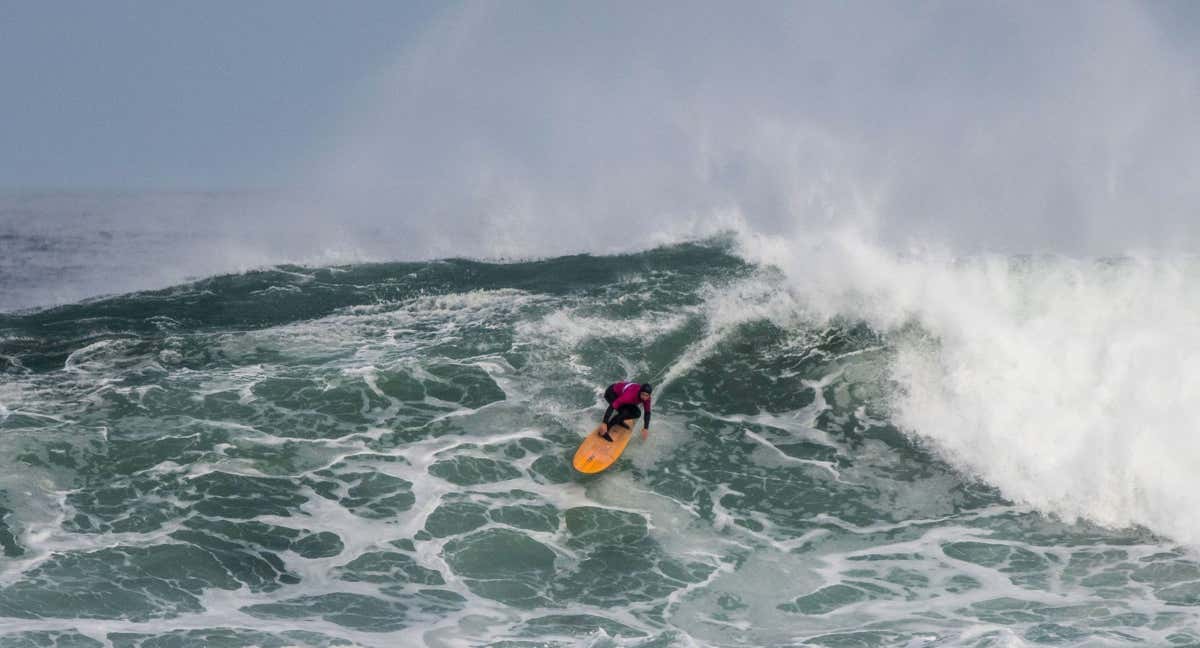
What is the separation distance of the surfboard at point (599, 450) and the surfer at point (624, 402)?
11 cm

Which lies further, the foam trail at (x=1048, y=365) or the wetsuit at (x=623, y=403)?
the wetsuit at (x=623, y=403)

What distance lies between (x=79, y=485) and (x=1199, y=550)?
15.4 m

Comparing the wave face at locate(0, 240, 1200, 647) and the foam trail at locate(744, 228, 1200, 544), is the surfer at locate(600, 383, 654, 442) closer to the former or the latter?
the wave face at locate(0, 240, 1200, 647)

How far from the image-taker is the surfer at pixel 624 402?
52.0 feet

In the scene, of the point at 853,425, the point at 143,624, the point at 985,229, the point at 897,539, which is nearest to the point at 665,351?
the point at 853,425

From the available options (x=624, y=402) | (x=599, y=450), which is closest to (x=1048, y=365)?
(x=624, y=402)

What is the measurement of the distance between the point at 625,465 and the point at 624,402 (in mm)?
978

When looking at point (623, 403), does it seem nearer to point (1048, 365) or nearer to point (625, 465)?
point (625, 465)

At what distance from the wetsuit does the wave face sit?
739mm

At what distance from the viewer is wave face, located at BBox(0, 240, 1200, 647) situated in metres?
11.9

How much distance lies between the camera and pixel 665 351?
19328 mm

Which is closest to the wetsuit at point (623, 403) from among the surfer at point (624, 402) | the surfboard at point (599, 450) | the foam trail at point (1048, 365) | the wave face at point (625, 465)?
the surfer at point (624, 402)

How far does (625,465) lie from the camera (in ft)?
51.4

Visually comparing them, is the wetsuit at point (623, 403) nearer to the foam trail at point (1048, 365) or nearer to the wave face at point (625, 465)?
the wave face at point (625, 465)
